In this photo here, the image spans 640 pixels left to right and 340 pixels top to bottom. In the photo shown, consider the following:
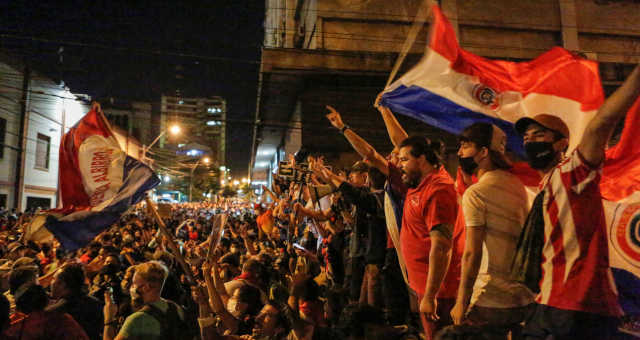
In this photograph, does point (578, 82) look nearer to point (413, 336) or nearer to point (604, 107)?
point (604, 107)

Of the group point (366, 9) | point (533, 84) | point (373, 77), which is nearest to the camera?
point (533, 84)

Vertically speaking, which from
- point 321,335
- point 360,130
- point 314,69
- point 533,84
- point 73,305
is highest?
point 314,69

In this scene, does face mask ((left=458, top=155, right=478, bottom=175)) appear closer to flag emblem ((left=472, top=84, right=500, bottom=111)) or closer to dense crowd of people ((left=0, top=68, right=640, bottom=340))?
dense crowd of people ((left=0, top=68, right=640, bottom=340))

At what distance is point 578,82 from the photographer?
3.09m

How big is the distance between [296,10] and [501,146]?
2112cm

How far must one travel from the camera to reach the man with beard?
9.32 feet

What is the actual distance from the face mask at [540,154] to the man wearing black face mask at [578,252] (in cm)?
15

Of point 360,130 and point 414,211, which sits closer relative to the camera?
point 414,211

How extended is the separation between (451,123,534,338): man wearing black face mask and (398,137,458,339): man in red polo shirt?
0.95ft

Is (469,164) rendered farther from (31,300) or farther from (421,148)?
(31,300)

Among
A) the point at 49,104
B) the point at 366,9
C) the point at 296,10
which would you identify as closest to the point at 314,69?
the point at 366,9

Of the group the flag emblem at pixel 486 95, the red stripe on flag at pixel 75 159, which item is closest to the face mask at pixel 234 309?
the flag emblem at pixel 486 95

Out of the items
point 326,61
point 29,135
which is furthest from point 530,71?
point 29,135

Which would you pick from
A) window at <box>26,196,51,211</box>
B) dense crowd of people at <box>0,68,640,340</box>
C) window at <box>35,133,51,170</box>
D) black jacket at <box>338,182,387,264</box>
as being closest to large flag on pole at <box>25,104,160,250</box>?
dense crowd of people at <box>0,68,640,340</box>
